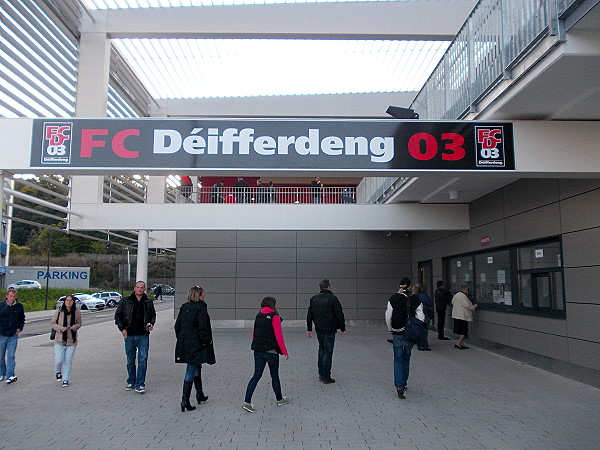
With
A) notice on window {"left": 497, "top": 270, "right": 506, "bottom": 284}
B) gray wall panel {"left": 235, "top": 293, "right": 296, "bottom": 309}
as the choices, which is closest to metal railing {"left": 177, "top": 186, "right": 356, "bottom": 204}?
gray wall panel {"left": 235, "top": 293, "right": 296, "bottom": 309}

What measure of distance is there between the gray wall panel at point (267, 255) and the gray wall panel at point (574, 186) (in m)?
10.3

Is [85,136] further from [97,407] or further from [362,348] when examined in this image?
[362,348]

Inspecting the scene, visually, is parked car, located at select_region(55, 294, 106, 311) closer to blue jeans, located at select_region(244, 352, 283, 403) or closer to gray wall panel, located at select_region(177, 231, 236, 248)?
gray wall panel, located at select_region(177, 231, 236, 248)

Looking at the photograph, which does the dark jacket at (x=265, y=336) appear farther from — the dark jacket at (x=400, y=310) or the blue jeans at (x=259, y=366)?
the dark jacket at (x=400, y=310)

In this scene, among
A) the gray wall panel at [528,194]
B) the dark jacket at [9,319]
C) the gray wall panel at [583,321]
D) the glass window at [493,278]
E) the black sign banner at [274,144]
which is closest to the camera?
the black sign banner at [274,144]

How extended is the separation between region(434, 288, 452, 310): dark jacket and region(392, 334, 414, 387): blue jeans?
21.2 ft

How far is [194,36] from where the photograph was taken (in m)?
15.6

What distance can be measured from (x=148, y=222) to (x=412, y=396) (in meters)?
9.32

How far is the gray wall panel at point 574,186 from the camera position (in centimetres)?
745

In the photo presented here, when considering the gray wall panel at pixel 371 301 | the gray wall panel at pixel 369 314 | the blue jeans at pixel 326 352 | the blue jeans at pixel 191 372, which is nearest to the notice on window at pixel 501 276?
the blue jeans at pixel 326 352

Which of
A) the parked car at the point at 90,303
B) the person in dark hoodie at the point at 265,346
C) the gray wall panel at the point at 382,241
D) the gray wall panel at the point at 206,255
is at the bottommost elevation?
the parked car at the point at 90,303

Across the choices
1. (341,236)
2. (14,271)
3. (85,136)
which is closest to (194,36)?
(341,236)

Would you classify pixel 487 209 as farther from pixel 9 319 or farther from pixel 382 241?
pixel 9 319

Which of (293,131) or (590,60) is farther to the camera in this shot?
(293,131)
